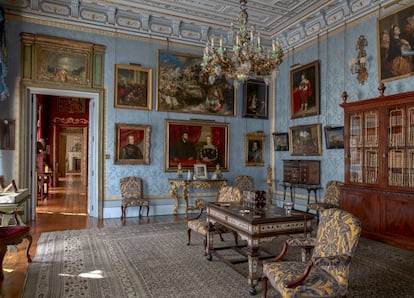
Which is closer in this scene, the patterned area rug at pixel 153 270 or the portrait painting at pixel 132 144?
the patterned area rug at pixel 153 270

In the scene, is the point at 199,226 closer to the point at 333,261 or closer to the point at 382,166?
the point at 333,261

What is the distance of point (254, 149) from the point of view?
1010cm

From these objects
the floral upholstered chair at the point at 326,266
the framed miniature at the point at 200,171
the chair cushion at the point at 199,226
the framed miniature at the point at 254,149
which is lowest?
the chair cushion at the point at 199,226

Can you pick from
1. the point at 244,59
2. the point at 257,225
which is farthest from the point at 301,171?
the point at 257,225

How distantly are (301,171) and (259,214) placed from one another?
5.08 m

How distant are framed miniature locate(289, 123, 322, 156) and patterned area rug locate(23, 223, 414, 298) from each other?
3035 mm

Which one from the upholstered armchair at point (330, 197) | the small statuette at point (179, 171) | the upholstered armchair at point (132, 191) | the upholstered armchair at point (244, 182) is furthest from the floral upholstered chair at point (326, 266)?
the upholstered armchair at point (244, 182)

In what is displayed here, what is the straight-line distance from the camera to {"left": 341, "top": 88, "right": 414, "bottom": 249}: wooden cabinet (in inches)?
220

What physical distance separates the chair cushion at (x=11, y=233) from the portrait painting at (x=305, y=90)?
7391 mm

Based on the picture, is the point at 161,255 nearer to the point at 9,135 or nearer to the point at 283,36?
the point at 9,135

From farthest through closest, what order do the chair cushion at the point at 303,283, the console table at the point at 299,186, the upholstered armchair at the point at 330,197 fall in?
the console table at the point at 299,186
the upholstered armchair at the point at 330,197
the chair cushion at the point at 303,283

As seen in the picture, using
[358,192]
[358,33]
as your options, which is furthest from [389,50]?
[358,192]

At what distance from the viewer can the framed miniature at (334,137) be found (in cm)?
758

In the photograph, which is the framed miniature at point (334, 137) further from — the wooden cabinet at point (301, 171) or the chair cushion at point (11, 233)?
the chair cushion at point (11, 233)
